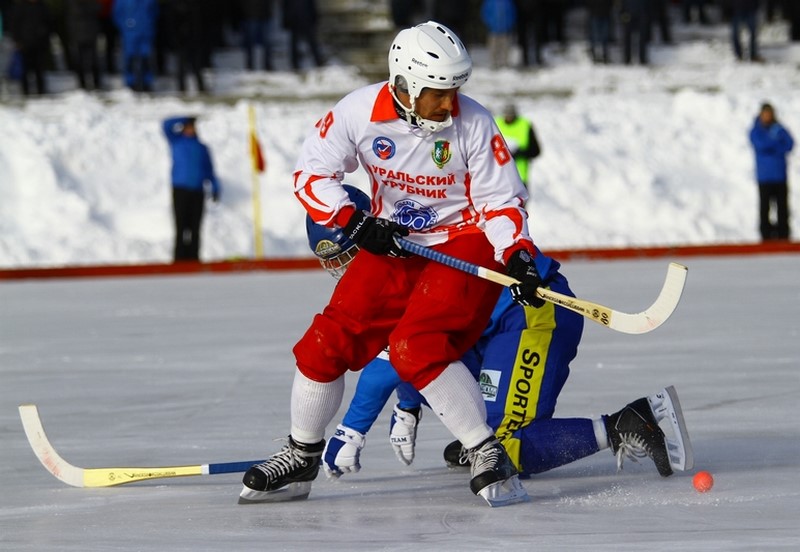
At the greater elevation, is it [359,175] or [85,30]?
[85,30]

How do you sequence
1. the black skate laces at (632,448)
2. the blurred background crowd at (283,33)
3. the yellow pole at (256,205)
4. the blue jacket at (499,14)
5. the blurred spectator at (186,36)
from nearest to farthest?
the black skate laces at (632,448), the yellow pole at (256,205), the blurred background crowd at (283,33), the blurred spectator at (186,36), the blue jacket at (499,14)

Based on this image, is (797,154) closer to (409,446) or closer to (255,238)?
(255,238)

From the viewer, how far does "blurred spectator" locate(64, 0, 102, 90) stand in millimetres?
14945

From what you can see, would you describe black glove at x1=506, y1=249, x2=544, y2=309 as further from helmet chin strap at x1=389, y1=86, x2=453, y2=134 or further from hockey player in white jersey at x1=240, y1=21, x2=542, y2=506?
helmet chin strap at x1=389, y1=86, x2=453, y2=134

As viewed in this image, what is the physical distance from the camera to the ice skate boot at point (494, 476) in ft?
13.3

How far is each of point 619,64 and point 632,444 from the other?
43.7ft

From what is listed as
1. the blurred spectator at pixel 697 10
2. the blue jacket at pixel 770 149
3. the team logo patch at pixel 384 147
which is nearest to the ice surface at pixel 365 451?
the team logo patch at pixel 384 147

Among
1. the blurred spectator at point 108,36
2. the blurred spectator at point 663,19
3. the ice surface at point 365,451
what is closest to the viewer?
the ice surface at point 365,451

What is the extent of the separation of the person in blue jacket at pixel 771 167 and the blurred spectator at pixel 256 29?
17.5 feet

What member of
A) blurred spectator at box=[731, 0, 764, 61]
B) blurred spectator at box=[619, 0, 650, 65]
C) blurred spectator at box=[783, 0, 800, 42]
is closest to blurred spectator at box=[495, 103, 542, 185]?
blurred spectator at box=[619, 0, 650, 65]

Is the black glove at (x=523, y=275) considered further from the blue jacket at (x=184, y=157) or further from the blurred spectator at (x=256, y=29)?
the blurred spectator at (x=256, y=29)

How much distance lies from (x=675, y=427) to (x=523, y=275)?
0.64 meters

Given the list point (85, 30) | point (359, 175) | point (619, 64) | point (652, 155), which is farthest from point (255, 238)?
point (619, 64)

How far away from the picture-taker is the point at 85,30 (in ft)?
49.4
